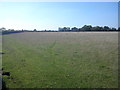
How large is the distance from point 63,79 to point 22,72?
145 inches

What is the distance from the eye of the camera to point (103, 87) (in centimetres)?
931

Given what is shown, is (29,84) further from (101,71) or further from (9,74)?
(101,71)

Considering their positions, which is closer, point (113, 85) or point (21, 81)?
point (113, 85)

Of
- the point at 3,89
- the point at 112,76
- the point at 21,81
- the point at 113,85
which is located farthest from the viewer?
the point at 112,76

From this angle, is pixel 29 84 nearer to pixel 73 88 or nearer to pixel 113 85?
pixel 73 88

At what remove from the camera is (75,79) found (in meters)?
10.6

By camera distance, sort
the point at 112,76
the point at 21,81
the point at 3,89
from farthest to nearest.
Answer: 1. the point at 112,76
2. the point at 21,81
3. the point at 3,89

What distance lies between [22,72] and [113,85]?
693 cm

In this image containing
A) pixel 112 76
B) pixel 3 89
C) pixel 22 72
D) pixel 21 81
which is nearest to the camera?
pixel 3 89

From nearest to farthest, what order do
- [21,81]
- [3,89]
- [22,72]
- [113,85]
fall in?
[3,89] < [113,85] < [21,81] < [22,72]

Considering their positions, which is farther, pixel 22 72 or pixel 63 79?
pixel 22 72

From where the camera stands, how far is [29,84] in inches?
386

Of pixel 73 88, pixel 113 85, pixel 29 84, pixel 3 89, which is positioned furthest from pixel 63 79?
pixel 3 89

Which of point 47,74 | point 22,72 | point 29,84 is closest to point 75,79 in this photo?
point 47,74
